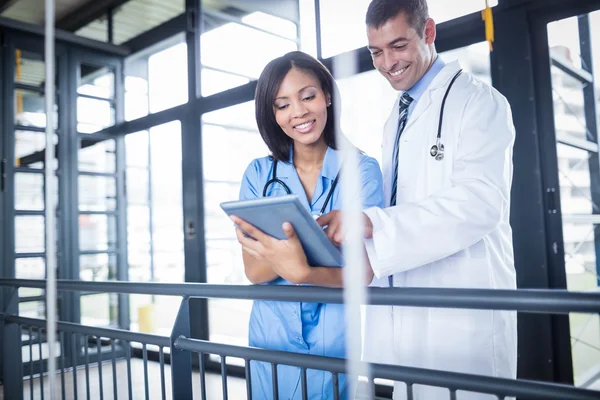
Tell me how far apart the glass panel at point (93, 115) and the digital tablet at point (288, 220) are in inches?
154

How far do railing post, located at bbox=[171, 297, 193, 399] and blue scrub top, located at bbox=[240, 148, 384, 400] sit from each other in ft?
0.66

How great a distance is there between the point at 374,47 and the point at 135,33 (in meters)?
3.64

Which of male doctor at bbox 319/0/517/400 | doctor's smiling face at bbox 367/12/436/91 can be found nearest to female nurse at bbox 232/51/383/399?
male doctor at bbox 319/0/517/400

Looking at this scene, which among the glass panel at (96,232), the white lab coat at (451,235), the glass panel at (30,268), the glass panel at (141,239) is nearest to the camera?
the white lab coat at (451,235)

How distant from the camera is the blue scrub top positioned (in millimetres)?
1124

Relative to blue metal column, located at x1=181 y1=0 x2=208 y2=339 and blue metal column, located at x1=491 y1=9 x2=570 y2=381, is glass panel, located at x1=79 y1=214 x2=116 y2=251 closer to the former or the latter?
blue metal column, located at x1=181 y1=0 x2=208 y2=339

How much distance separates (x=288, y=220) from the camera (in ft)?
2.86

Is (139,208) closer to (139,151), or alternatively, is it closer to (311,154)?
(139,151)

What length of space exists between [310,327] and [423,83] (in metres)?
0.79

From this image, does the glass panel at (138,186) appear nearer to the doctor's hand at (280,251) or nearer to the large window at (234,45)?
the large window at (234,45)

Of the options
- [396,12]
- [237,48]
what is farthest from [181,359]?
[237,48]

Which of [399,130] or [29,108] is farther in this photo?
[29,108]

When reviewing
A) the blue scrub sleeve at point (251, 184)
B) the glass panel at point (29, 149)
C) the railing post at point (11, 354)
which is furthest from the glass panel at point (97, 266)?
the blue scrub sleeve at point (251, 184)

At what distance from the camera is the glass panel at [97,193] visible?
4.33 metres
